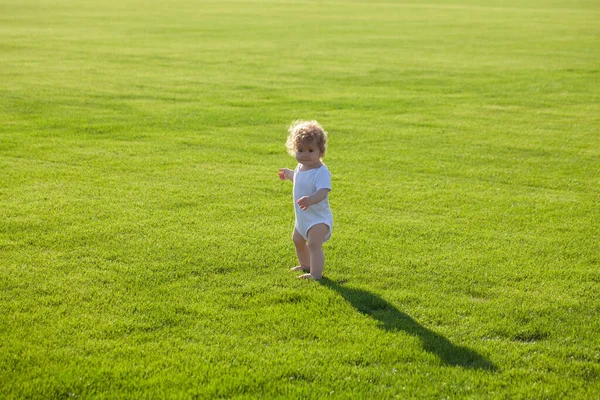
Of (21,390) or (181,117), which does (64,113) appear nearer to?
(181,117)

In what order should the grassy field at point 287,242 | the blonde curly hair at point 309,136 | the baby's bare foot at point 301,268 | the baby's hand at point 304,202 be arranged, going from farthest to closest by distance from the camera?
the baby's bare foot at point 301,268
the blonde curly hair at point 309,136
the baby's hand at point 304,202
the grassy field at point 287,242

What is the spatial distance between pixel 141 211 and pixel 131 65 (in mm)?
13150

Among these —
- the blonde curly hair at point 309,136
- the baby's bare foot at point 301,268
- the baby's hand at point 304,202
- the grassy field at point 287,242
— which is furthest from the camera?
the baby's bare foot at point 301,268

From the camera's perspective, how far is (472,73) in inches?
755

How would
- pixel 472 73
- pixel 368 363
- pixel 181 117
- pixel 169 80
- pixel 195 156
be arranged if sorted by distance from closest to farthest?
pixel 368 363
pixel 195 156
pixel 181 117
pixel 169 80
pixel 472 73

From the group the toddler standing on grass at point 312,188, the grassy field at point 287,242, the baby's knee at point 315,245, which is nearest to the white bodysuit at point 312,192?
the toddler standing on grass at point 312,188

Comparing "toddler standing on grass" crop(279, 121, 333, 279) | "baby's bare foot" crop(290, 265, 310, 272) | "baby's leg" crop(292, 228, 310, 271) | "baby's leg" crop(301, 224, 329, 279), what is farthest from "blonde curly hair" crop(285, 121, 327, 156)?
"baby's bare foot" crop(290, 265, 310, 272)

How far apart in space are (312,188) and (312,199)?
0.20m

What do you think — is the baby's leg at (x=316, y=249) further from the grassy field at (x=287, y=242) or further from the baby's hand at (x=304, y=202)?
the baby's hand at (x=304, y=202)

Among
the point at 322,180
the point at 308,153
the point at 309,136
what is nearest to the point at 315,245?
the point at 322,180

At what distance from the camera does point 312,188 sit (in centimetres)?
584

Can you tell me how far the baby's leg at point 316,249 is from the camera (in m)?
5.78

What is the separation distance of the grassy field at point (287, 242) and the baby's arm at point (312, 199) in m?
0.63

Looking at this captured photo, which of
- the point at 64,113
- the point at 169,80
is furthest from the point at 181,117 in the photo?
the point at 169,80
